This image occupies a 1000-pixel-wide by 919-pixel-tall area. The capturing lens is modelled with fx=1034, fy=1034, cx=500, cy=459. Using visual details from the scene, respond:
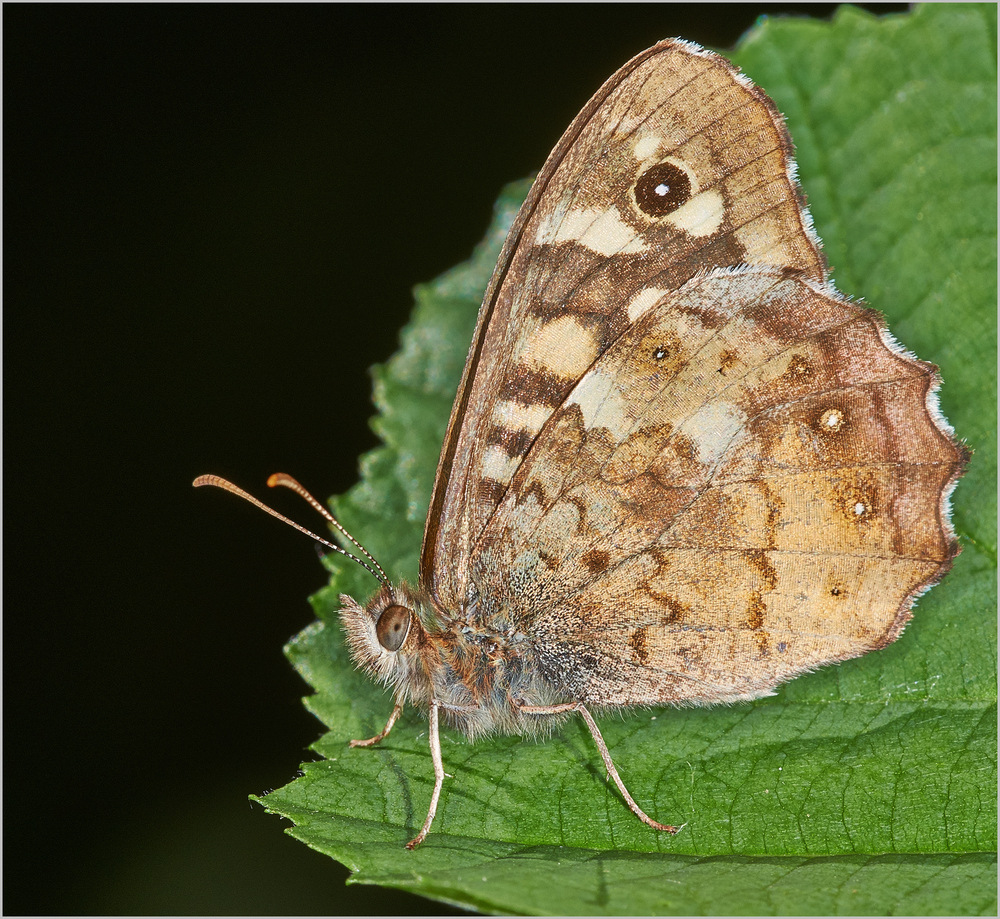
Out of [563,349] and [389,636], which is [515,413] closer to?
[563,349]

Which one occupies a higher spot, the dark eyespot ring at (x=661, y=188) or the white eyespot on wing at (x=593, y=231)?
the dark eyespot ring at (x=661, y=188)

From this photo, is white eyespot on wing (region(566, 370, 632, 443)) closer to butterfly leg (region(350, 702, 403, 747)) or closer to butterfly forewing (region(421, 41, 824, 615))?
butterfly forewing (region(421, 41, 824, 615))

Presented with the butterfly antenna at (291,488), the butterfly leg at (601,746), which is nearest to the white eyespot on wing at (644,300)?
the butterfly antenna at (291,488)

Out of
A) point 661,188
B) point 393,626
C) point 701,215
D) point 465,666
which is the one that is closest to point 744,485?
point 701,215

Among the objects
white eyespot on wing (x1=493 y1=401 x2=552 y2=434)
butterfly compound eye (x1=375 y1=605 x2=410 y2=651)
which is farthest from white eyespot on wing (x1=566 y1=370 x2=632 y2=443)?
butterfly compound eye (x1=375 y1=605 x2=410 y2=651)

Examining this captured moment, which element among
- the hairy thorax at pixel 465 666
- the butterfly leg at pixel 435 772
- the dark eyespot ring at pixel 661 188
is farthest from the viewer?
the hairy thorax at pixel 465 666

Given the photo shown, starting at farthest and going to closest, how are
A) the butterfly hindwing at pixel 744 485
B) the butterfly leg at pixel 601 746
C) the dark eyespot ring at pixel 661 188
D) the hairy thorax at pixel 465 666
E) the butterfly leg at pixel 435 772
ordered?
the hairy thorax at pixel 465 666 → the dark eyespot ring at pixel 661 188 → the butterfly hindwing at pixel 744 485 → the butterfly leg at pixel 601 746 → the butterfly leg at pixel 435 772

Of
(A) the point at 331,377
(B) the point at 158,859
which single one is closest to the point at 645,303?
(A) the point at 331,377

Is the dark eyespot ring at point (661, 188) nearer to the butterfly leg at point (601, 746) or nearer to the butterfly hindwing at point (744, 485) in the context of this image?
the butterfly hindwing at point (744, 485)
